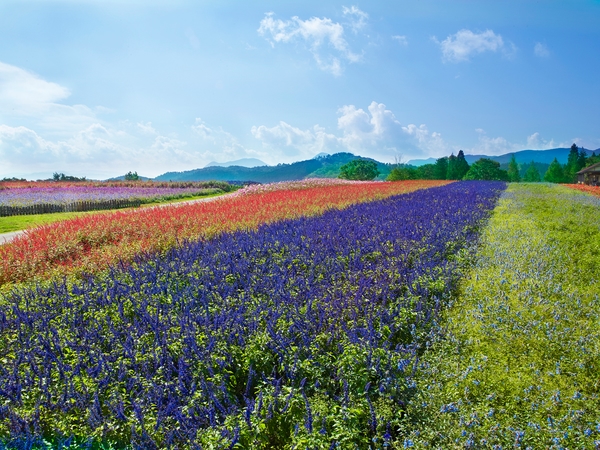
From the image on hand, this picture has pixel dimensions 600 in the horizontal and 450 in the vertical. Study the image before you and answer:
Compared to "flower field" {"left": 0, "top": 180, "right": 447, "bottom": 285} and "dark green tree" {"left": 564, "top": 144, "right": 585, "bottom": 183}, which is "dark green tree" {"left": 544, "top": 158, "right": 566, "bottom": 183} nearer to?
"dark green tree" {"left": 564, "top": 144, "right": 585, "bottom": 183}

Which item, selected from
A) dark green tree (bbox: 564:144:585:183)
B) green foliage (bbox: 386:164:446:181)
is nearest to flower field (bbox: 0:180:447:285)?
green foliage (bbox: 386:164:446:181)

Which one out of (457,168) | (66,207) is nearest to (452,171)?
(457,168)

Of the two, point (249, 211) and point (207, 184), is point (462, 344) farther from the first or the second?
point (207, 184)

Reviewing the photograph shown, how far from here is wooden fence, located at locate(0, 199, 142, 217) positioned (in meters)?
20.7

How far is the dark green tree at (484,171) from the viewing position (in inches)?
2852

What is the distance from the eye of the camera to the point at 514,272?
611 cm

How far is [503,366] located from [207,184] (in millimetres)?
43566

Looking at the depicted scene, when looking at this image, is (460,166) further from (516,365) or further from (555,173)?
(516,365)

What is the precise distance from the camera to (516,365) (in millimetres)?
3662

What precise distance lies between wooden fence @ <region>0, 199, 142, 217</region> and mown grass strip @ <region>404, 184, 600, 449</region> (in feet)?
76.3

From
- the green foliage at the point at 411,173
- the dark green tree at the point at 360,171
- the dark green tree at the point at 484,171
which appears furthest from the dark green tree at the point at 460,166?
the dark green tree at the point at 360,171

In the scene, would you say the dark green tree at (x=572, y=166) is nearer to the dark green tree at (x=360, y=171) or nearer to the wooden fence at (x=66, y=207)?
the dark green tree at (x=360, y=171)

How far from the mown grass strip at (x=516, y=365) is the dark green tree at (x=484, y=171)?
7280 cm

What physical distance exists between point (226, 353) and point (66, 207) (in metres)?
23.2
